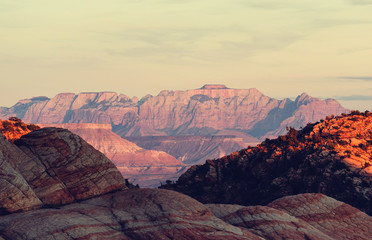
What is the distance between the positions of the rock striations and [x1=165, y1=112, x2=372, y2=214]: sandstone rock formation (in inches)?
1051

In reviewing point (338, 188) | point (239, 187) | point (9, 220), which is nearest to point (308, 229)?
point (9, 220)

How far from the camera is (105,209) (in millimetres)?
Result: 46281

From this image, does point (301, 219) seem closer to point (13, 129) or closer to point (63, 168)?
point (63, 168)

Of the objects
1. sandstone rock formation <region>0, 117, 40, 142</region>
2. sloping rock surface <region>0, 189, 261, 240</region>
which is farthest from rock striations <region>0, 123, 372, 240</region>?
sandstone rock formation <region>0, 117, 40, 142</region>

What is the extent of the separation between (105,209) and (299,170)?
51.7 m

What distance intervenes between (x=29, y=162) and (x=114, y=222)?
12.1 m

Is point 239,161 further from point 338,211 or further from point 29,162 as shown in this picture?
point 29,162

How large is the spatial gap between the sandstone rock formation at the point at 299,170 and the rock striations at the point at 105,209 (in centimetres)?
2669

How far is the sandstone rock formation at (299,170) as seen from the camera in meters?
87.1

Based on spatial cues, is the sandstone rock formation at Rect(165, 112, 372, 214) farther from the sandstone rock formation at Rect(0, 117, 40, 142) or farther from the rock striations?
the sandstone rock formation at Rect(0, 117, 40, 142)

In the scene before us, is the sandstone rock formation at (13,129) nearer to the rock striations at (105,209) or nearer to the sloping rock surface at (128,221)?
the rock striations at (105,209)

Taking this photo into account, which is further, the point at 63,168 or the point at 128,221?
the point at 63,168

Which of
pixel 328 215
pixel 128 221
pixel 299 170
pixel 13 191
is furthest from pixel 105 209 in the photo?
pixel 299 170

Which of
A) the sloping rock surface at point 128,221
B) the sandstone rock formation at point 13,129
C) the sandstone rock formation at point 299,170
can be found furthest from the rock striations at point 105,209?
the sandstone rock formation at point 299,170
